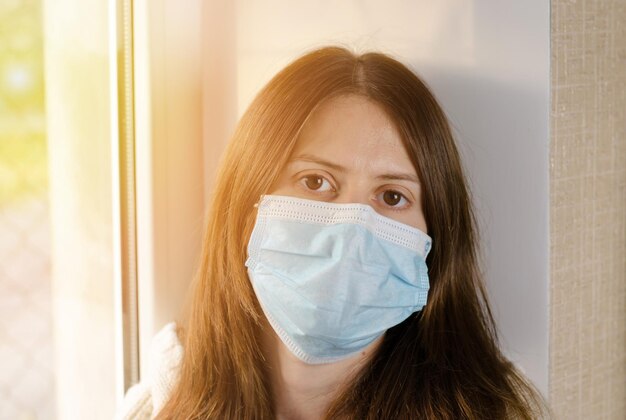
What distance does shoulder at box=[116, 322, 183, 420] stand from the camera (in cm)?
172

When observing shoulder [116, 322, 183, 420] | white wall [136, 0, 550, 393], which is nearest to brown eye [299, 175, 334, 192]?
white wall [136, 0, 550, 393]

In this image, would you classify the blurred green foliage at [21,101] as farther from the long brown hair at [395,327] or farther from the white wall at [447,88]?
the long brown hair at [395,327]

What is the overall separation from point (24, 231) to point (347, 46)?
71 centimetres

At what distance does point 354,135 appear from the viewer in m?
1.45

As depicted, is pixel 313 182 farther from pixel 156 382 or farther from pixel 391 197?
pixel 156 382

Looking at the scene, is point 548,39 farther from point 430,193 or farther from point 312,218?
point 312,218

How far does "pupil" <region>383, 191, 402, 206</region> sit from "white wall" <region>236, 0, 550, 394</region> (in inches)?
9.2

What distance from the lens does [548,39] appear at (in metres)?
1.51

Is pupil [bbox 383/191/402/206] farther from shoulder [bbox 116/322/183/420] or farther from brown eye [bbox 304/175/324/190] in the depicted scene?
shoulder [bbox 116/322/183/420]

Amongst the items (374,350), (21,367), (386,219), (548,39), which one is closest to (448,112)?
(548,39)

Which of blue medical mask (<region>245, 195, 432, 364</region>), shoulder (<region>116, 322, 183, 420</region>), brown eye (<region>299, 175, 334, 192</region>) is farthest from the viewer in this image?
shoulder (<region>116, 322, 183, 420</region>)

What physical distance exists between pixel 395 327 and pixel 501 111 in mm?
430

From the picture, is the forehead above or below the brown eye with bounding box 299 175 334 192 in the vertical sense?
above

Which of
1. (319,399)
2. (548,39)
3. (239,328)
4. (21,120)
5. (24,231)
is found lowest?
(319,399)
